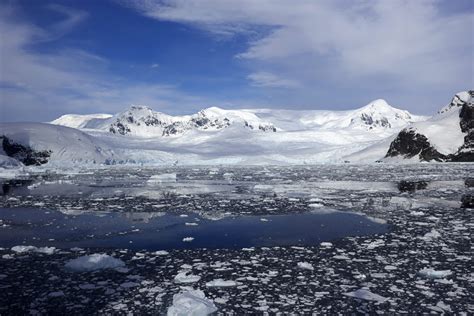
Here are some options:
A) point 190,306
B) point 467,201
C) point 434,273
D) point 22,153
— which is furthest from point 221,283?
point 22,153

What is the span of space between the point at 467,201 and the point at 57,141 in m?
55.1

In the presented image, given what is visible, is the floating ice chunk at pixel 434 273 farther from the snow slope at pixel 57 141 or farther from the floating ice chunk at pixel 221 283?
the snow slope at pixel 57 141

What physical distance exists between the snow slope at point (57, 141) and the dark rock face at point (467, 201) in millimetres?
49804

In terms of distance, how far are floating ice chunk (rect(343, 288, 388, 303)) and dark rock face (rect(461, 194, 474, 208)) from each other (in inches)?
405

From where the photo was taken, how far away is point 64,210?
14664 millimetres

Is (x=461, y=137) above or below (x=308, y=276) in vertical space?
above

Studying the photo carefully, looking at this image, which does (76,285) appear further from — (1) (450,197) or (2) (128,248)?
(1) (450,197)

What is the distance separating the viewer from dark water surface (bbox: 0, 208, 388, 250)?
9661 mm

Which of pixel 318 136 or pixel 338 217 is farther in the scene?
pixel 318 136

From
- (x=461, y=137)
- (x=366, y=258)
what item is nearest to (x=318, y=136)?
(x=461, y=137)

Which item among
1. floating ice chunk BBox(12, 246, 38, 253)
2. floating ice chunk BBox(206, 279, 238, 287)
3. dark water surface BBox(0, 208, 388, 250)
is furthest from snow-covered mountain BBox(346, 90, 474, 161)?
floating ice chunk BBox(12, 246, 38, 253)

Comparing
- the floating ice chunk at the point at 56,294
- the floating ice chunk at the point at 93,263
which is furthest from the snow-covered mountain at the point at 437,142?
the floating ice chunk at the point at 56,294

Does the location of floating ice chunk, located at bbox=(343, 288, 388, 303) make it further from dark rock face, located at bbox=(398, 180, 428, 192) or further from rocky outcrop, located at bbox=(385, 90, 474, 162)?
rocky outcrop, located at bbox=(385, 90, 474, 162)

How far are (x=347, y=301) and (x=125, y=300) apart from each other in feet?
10.3
